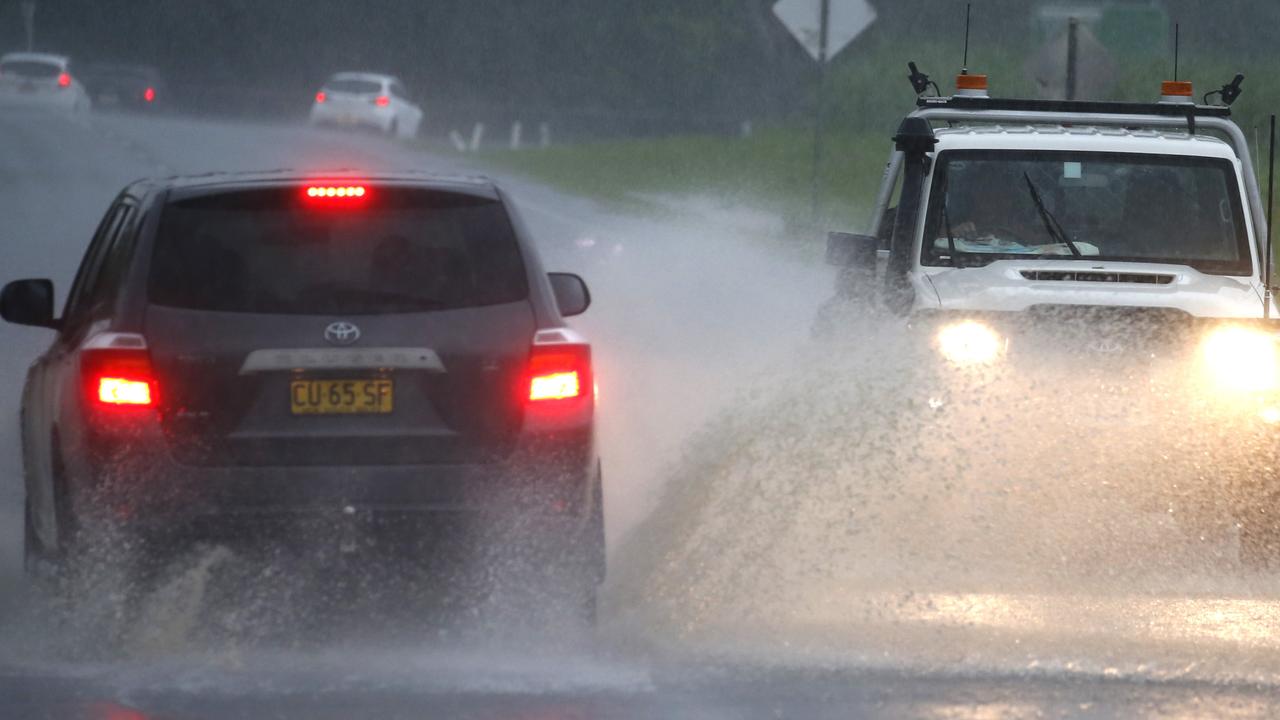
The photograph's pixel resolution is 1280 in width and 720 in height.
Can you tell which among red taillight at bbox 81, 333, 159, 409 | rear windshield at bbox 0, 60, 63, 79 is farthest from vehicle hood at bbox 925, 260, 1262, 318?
rear windshield at bbox 0, 60, 63, 79

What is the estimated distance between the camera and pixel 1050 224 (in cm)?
968

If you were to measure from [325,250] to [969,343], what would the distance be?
293 cm

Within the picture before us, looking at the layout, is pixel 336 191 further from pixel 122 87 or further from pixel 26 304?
pixel 122 87

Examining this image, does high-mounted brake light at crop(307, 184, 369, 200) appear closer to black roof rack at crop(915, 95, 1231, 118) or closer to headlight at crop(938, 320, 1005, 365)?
headlight at crop(938, 320, 1005, 365)

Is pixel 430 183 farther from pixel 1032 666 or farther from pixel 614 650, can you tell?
pixel 1032 666

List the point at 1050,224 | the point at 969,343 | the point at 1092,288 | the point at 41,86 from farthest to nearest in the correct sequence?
the point at 41,86
the point at 1050,224
the point at 1092,288
the point at 969,343

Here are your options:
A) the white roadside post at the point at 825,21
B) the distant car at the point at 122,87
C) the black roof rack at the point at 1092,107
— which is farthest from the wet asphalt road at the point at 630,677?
the distant car at the point at 122,87

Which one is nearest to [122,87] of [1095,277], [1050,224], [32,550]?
[1050,224]

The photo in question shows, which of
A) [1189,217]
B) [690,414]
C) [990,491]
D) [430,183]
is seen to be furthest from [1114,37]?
[430,183]

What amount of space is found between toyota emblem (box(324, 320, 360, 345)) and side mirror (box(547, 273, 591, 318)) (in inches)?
64.4

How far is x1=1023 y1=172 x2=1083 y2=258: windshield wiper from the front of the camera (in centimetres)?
953

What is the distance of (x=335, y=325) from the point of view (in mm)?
6723

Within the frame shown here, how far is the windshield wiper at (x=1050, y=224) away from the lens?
9.53m

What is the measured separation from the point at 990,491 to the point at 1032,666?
1827 mm
